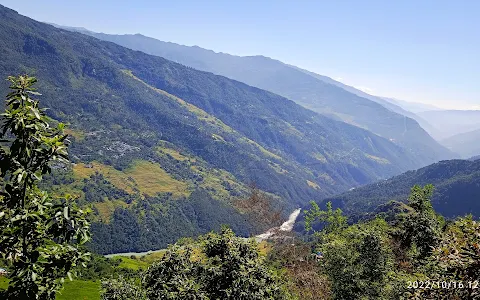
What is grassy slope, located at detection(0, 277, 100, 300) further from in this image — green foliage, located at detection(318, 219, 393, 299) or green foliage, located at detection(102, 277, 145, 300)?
green foliage, located at detection(318, 219, 393, 299)

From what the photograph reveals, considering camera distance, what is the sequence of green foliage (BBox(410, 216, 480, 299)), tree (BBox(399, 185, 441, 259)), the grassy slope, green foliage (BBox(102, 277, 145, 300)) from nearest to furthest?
green foliage (BBox(410, 216, 480, 299))
green foliage (BBox(102, 277, 145, 300))
tree (BBox(399, 185, 441, 259))
the grassy slope

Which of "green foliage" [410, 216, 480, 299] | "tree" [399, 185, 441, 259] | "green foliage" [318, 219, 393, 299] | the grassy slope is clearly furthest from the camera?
the grassy slope

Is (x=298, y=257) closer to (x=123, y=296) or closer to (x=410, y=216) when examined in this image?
(x=410, y=216)

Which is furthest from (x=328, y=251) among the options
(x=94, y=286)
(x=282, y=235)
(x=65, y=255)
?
(x=94, y=286)

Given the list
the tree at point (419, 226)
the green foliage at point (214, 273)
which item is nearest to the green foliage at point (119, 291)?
the green foliage at point (214, 273)

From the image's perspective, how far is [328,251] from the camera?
43375 millimetres

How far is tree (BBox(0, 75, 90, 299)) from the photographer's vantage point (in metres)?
8.91

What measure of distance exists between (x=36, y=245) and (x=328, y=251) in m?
38.5
